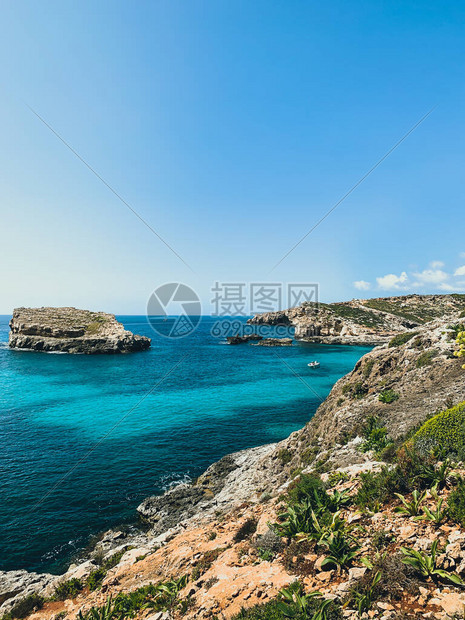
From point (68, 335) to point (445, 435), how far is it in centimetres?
10262

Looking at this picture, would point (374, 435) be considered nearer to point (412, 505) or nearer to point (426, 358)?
point (412, 505)

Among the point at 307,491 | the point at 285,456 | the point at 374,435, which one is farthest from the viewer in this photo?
the point at 285,456

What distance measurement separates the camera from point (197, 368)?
67188 millimetres

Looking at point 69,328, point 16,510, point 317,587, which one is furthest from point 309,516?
point 69,328

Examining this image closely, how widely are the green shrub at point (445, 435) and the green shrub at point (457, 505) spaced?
5.87 feet

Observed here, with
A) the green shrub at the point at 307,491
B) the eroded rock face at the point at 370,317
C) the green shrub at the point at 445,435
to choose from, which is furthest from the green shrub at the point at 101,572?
the eroded rock face at the point at 370,317

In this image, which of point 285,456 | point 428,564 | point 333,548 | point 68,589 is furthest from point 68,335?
point 428,564

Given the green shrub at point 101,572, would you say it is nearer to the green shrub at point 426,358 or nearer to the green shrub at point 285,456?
the green shrub at point 285,456

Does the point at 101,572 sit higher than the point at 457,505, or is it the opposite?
the point at 457,505

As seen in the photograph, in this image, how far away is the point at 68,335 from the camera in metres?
92.9

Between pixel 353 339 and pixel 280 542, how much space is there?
10396 cm

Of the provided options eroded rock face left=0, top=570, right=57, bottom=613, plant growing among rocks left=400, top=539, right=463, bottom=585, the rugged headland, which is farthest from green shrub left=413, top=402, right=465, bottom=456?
eroded rock face left=0, top=570, right=57, bottom=613

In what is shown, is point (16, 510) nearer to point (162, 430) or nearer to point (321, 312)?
point (162, 430)

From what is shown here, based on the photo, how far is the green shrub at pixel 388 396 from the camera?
1669 centimetres
